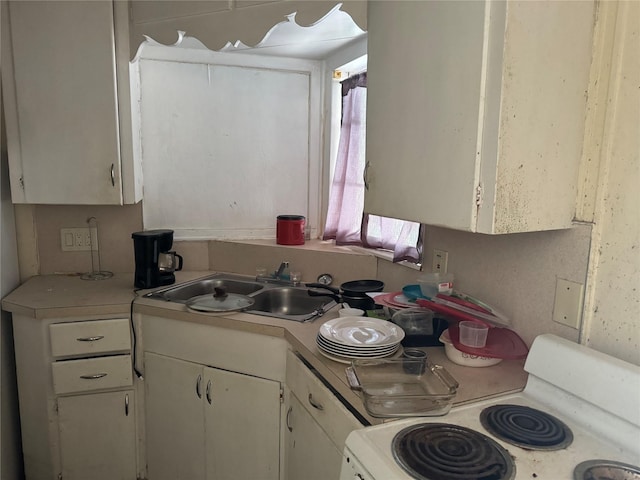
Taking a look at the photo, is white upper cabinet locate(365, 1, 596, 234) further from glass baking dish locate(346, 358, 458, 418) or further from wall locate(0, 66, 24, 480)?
wall locate(0, 66, 24, 480)

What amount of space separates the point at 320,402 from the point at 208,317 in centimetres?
63

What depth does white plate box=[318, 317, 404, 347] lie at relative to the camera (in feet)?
4.37

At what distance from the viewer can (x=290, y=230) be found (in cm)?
234

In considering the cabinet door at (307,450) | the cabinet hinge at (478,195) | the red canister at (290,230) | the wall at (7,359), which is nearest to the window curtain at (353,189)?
the red canister at (290,230)

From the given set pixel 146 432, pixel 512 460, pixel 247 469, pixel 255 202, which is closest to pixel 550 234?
pixel 512 460

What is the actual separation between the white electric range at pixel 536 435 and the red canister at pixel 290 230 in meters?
1.42

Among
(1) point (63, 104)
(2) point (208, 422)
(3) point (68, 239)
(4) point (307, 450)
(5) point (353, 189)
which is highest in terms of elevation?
(1) point (63, 104)

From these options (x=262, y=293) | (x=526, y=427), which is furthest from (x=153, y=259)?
(x=526, y=427)

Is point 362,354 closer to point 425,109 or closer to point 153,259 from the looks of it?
point 425,109

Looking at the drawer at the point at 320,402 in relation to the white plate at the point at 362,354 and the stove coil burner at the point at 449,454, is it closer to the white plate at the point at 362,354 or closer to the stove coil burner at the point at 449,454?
the white plate at the point at 362,354

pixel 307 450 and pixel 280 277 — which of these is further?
pixel 280 277

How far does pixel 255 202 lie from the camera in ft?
8.23

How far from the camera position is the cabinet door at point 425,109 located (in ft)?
3.51

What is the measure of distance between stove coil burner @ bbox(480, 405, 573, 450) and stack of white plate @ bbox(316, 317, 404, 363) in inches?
13.7
